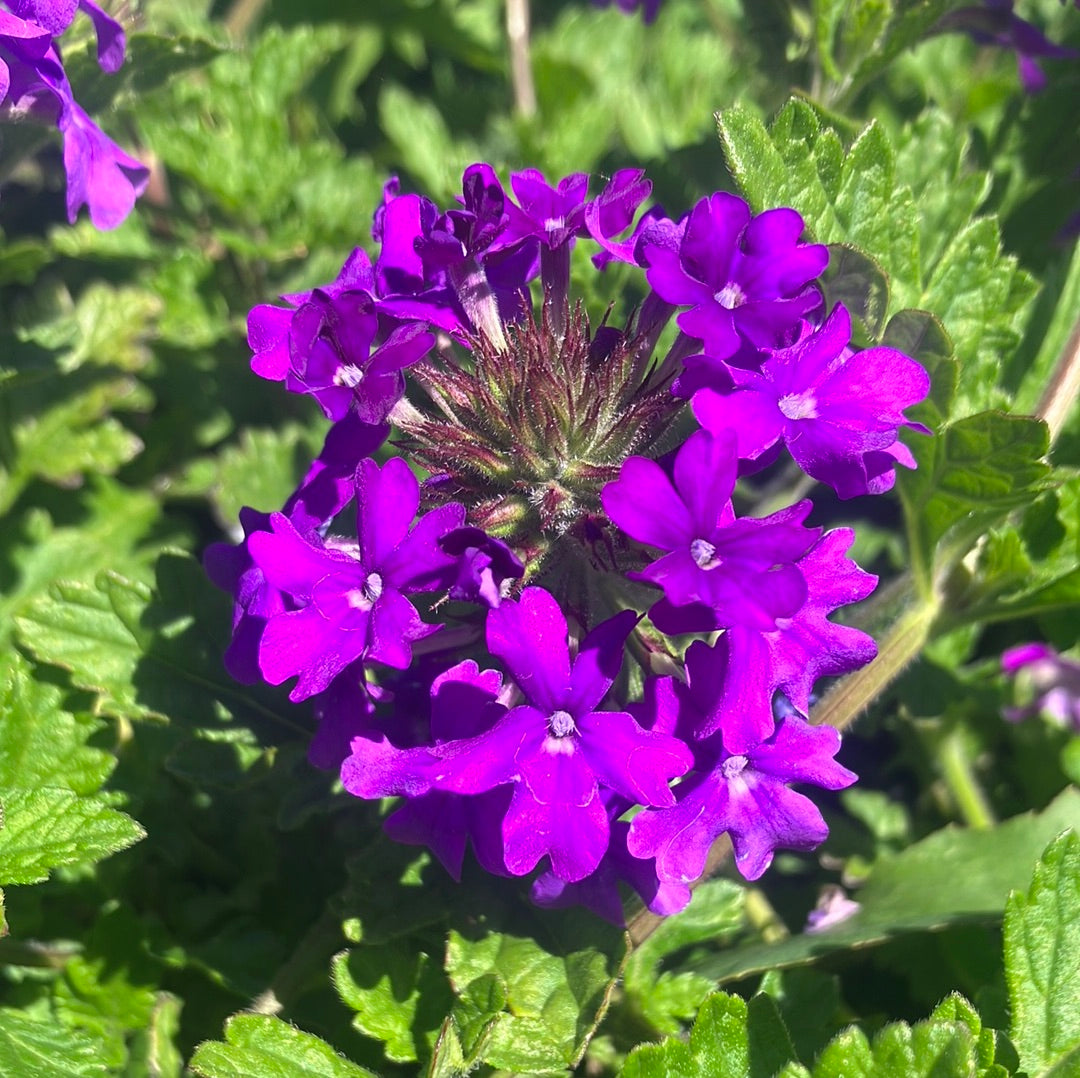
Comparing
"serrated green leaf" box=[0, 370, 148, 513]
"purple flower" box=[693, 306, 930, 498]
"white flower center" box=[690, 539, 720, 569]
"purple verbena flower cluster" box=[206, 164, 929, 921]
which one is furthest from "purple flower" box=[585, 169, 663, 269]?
"serrated green leaf" box=[0, 370, 148, 513]

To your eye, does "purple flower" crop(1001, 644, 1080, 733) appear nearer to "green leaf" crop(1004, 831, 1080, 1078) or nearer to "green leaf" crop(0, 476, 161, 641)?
"green leaf" crop(1004, 831, 1080, 1078)

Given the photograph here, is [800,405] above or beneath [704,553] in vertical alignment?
above

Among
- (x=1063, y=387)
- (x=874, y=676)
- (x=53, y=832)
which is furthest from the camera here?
(x=1063, y=387)

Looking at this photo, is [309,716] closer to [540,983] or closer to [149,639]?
[149,639]

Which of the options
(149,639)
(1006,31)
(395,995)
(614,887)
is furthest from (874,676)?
(1006,31)

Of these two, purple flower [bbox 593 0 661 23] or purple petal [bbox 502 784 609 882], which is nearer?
purple petal [bbox 502 784 609 882]

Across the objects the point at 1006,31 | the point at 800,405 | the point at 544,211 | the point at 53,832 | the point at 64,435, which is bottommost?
the point at 64,435
